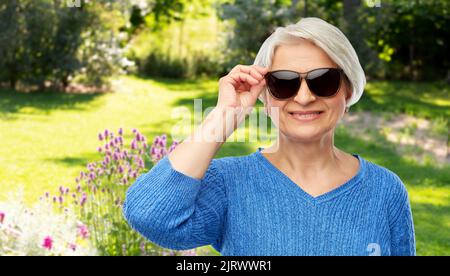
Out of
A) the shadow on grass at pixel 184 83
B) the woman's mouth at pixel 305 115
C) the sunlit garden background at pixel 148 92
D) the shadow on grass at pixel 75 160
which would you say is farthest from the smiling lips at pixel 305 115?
the shadow on grass at pixel 184 83

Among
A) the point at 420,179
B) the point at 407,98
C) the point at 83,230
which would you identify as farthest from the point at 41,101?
the point at 83,230

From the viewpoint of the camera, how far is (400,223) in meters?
1.89

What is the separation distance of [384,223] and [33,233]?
310 cm

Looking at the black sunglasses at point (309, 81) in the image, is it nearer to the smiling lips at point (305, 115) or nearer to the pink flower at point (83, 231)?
the smiling lips at point (305, 115)

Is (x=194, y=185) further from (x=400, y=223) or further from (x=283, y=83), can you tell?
(x=400, y=223)

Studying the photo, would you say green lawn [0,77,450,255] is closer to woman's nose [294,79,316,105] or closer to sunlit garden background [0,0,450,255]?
sunlit garden background [0,0,450,255]

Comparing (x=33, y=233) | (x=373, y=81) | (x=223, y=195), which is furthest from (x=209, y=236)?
(x=373, y=81)

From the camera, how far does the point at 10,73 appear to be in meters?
14.5

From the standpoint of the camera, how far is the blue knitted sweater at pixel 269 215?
5.80 ft

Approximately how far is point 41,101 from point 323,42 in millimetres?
12002

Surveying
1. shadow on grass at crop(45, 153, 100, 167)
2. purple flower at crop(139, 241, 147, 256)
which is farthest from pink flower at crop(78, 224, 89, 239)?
shadow on grass at crop(45, 153, 100, 167)
